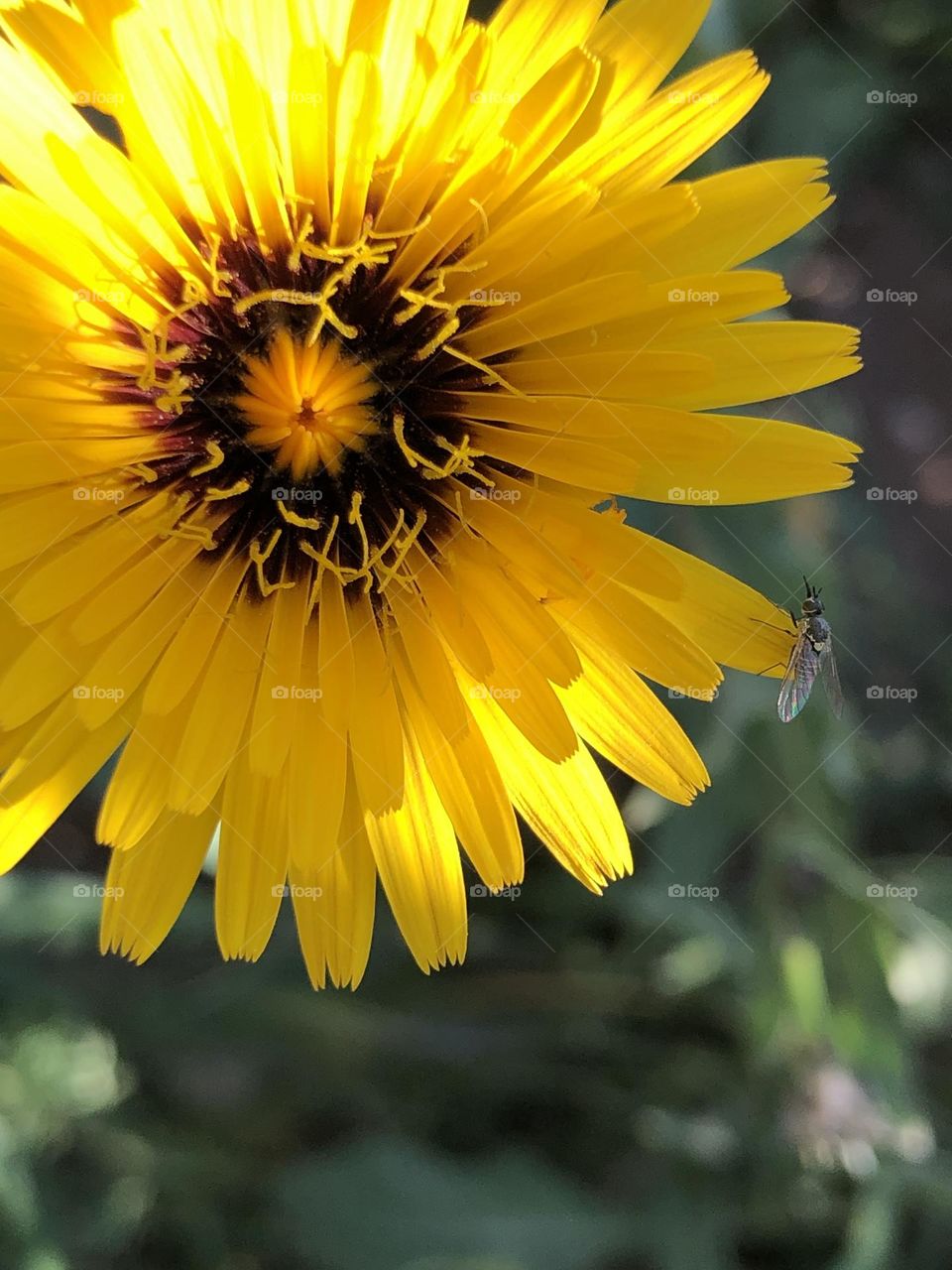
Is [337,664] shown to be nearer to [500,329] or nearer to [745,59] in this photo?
[500,329]

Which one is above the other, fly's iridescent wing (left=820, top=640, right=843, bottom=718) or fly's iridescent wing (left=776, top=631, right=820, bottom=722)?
fly's iridescent wing (left=820, top=640, right=843, bottom=718)

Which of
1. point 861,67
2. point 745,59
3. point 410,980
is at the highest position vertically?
point 861,67

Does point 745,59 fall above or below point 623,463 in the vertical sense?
above

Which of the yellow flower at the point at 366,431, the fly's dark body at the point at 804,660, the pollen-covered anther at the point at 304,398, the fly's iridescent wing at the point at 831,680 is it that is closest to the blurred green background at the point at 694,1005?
the fly's iridescent wing at the point at 831,680

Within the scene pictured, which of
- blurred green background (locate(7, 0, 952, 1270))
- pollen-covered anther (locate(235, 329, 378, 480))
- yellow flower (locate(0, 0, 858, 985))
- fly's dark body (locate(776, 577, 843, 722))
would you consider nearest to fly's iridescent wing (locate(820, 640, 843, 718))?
fly's dark body (locate(776, 577, 843, 722))

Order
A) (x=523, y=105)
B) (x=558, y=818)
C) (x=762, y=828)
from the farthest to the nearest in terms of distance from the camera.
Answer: (x=762, y=828), (x=558, y=818), (x=523, y=105)

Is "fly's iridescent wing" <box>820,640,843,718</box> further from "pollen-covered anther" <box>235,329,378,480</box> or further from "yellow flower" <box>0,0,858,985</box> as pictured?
"pollen-covered anther" <box>235,329,378,480</box>

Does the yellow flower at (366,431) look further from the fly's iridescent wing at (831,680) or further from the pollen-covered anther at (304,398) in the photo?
the fly's iridescent wing at (831,680)

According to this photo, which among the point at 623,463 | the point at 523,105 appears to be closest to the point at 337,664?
the point at 623,463
